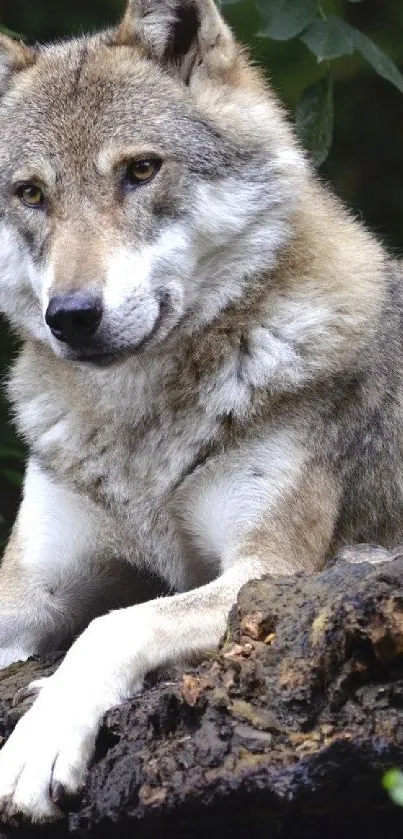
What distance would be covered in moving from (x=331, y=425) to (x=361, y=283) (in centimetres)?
64

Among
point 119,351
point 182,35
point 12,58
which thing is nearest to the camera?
point 119,351

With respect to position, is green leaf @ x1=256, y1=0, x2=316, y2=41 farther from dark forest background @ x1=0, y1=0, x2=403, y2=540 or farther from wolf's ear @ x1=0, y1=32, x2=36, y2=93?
wolf's ear @ x1=0, y1=32, x2=36, y2=93

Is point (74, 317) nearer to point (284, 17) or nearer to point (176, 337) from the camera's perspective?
point (176, 337)

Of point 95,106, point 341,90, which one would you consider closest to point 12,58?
point 95,106

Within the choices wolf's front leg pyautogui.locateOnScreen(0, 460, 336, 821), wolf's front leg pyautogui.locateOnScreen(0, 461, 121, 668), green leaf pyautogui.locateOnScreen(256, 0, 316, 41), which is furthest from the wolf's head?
wolf's front leg pyautogui.locateOnScreen(0, 460, 336, 821)

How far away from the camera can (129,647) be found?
366 cm

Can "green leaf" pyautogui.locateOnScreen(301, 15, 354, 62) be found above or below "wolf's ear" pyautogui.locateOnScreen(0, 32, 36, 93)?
below

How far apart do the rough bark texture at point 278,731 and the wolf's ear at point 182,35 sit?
2.27 m

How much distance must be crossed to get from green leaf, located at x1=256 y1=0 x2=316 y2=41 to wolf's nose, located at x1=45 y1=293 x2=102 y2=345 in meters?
1.97

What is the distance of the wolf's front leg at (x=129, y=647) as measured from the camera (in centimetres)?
332

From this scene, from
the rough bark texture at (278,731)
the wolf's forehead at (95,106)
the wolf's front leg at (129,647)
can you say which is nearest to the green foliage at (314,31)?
the wolf's forehead at (95,106)

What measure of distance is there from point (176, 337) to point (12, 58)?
1.34 m

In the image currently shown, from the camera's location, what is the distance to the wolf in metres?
4.27

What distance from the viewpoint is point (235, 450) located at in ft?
14.7
